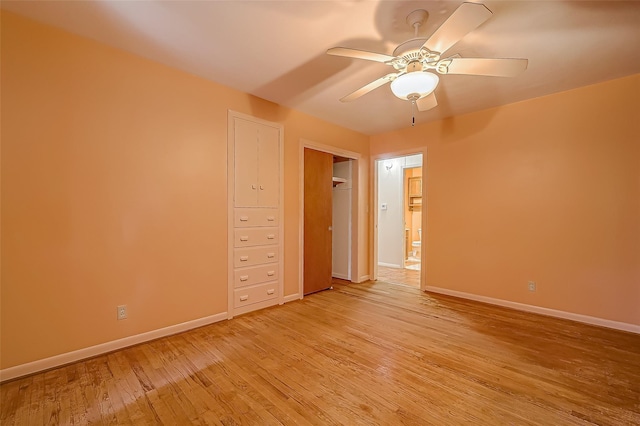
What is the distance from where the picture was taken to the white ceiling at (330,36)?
1.82 metres

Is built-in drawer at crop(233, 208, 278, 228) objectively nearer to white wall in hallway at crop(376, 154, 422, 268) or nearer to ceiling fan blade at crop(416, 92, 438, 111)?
ceiling fan blade at crop(416, 92, 438, 111)

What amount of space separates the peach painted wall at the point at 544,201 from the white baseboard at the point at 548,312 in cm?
5

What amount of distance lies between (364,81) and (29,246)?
3146 millimetres

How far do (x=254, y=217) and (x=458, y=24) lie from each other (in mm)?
2595

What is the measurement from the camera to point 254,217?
10.6ft

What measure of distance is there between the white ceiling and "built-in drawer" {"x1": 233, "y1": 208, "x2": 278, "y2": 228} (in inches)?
55.2

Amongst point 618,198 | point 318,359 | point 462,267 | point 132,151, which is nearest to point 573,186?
point 618,198

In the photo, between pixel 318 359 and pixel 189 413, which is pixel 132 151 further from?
pixel 318 359

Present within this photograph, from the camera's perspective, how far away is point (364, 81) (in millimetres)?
2785

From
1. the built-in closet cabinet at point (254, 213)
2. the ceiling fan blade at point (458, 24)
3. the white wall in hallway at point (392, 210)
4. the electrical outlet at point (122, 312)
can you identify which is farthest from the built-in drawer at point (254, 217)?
the white wall in hallway at point (392, 210)

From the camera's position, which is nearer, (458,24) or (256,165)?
(458,24)

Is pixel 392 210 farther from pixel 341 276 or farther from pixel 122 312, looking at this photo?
pixel 122 312

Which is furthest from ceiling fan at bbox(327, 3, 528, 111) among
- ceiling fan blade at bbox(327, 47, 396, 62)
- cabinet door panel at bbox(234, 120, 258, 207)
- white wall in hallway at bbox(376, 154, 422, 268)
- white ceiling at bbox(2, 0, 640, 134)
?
white wall in hallway at bbox(376, 154, 422, 268)

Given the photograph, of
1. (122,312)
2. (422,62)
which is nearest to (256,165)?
(122,312)
